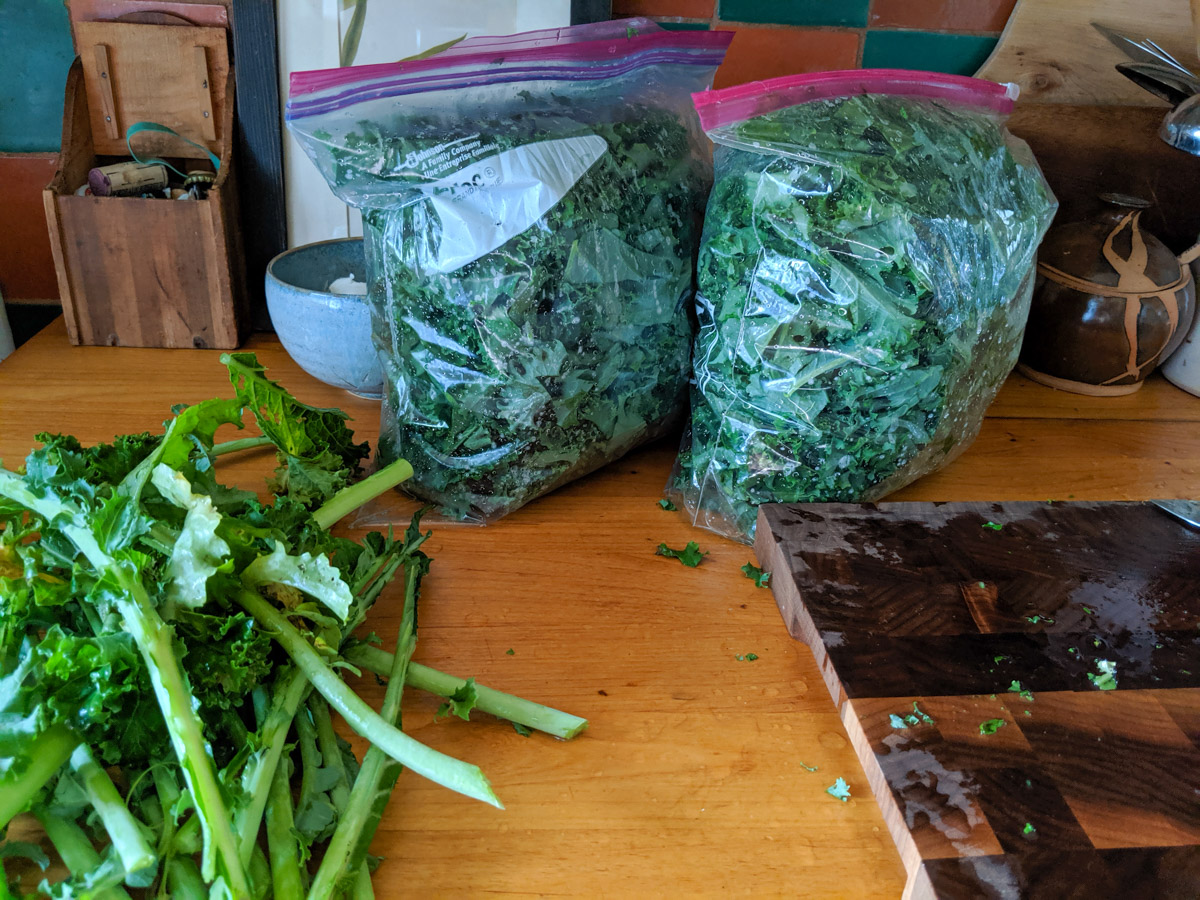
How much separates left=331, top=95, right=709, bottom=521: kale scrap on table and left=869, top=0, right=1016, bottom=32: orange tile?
43 cm

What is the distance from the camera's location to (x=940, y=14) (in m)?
1.11

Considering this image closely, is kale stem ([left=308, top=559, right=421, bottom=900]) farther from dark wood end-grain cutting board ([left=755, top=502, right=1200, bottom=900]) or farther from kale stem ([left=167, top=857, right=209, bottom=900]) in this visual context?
dark wood end-grain cutting board ([left=755, top=502, right=1200, bottom=900])

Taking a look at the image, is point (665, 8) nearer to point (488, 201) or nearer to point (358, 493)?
point (488, 201)

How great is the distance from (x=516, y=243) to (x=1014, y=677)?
50cm

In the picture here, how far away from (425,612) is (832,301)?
16.6 inches

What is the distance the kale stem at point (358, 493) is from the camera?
0.71 metres

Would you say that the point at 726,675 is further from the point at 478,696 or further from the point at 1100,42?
the point at 1100,42

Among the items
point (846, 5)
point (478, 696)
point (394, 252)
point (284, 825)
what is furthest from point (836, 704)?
point (846, 5)

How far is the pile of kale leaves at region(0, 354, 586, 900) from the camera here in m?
0.46

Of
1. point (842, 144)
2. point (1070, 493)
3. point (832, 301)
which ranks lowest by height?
point (1070, 493)

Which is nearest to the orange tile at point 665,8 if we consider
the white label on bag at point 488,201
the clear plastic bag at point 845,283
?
the clear plastic bag at point 845,283

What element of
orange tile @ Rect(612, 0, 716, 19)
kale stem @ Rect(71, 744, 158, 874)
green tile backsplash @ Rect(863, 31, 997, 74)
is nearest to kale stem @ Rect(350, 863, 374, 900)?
kale stem @ Rect(71, 744, 158, 874)

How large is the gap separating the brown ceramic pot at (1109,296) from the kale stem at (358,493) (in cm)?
82

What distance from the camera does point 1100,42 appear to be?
113cm
